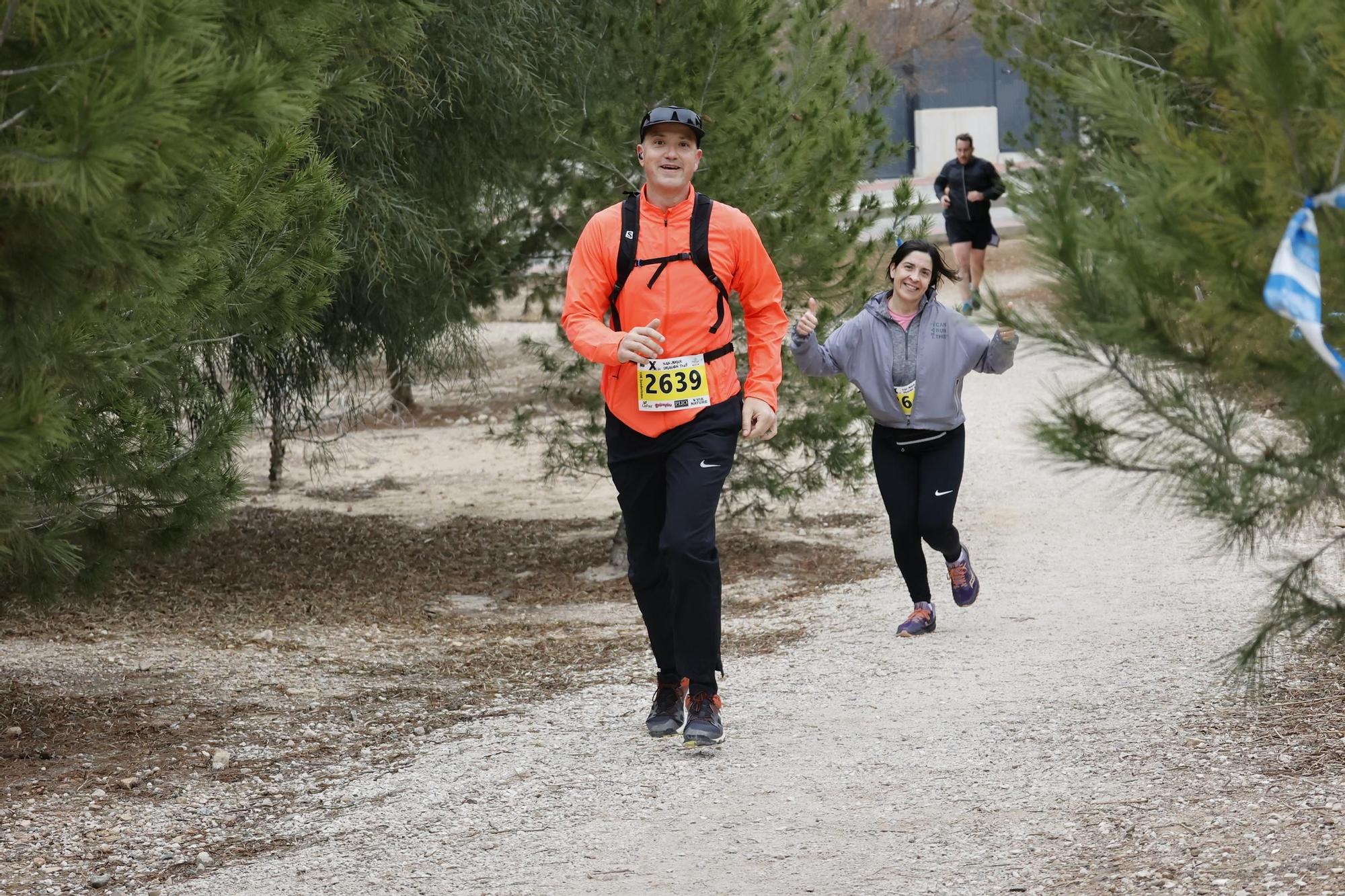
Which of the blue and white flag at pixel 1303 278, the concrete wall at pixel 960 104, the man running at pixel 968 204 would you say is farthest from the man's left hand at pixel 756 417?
the concrete wall at pixel 960 104

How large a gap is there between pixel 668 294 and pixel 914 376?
1.79 metres

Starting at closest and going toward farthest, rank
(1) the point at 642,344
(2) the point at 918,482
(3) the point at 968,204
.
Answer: (1) the point at 642,344 → (2) the point at 918,482 → (3) the point at 968,204

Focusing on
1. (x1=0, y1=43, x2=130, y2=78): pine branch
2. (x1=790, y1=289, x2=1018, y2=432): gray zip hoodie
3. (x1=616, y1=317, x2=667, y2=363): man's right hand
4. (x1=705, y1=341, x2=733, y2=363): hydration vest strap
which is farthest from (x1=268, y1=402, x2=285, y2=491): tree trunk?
(x1=0, y1=43, x2=130, y2=78): pine branch

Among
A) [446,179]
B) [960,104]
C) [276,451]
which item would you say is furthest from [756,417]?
[960,104]

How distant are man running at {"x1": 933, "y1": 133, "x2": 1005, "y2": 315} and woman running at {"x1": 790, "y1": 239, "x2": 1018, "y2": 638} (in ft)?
33.7

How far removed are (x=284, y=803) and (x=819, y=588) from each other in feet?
14.5

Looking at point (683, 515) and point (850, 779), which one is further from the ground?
point (683, 515)

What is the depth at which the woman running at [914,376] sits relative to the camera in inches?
243

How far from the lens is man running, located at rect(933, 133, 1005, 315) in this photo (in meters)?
16.5

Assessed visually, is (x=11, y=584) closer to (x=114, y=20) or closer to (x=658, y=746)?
(x=658, y=746)

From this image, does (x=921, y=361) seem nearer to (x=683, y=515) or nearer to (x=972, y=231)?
(x=683, y=515)

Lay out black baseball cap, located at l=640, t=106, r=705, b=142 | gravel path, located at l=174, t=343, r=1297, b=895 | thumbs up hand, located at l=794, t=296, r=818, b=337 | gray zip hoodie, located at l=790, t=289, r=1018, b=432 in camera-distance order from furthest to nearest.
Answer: gray zip hoodie, located at l=790, t=289, r=1018, b=432, thumbs up hand, located at l=794, t=296, r=818, b=337, black baseball cap, located at l=640, t=106, r=705, b=142, gravel path, located at l=174, t=343, r=1297, b=895

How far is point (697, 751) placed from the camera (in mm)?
4840

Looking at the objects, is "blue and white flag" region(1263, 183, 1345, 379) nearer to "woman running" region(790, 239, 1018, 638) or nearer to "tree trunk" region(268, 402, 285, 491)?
"woman running" region(790, 239, 1018, 638)
